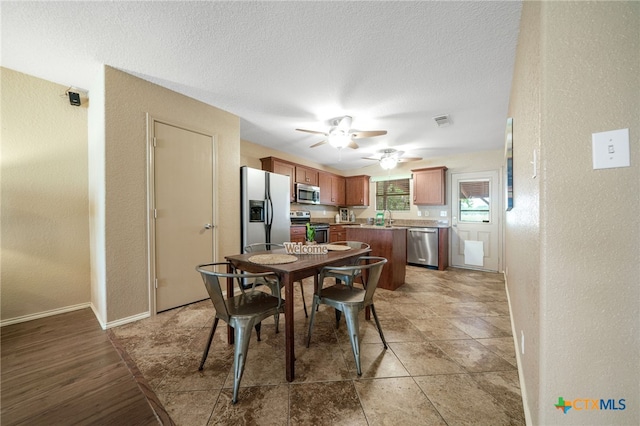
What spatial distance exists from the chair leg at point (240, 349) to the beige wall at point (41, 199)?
8.38ft

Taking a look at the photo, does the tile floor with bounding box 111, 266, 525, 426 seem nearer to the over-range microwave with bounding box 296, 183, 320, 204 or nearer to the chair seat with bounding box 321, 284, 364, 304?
the chair seat with bounding box 321, 284, 364, 304

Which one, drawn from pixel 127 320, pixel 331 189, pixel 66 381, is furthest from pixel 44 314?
→ pixel 331 189

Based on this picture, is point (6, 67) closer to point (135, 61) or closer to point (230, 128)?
point (135, 61)

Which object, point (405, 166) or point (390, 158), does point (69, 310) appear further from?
point (405, 166)

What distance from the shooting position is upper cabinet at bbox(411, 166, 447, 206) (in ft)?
16.4

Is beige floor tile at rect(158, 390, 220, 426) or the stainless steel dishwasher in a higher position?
the stainless steel dishwasher

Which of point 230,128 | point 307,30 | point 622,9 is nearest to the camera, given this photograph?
point 622,9

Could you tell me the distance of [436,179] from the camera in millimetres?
5039

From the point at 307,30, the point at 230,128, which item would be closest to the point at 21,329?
the point at 230,128

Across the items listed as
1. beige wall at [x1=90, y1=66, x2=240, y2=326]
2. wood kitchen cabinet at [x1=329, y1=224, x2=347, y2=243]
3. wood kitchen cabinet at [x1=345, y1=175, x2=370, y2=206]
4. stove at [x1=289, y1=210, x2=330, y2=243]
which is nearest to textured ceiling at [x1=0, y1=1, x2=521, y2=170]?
beige wall at [x1=90, y1=66, x2=240, y2=326]

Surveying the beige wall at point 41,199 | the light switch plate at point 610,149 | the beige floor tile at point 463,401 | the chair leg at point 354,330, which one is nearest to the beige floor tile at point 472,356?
the beige floor tile at point 463,401

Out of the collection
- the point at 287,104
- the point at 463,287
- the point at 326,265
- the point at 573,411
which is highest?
the point at 287,104

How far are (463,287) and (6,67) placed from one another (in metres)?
5.91

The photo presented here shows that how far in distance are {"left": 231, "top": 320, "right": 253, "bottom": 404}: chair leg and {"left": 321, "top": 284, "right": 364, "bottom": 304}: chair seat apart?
0.61m
